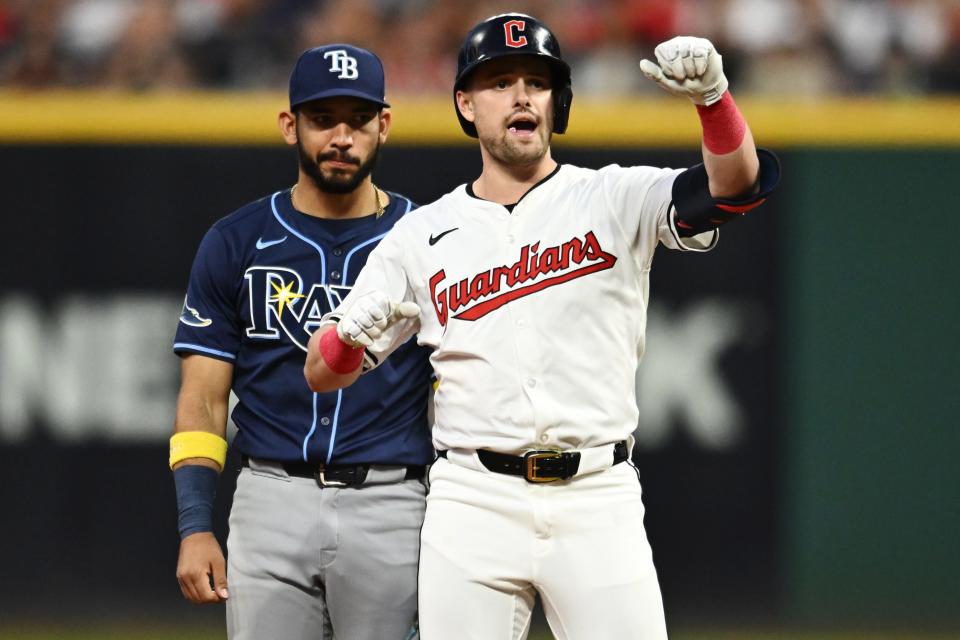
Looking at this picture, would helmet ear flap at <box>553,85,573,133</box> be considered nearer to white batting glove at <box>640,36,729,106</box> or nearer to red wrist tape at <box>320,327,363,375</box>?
white batting glove at <box>640,36,729,106</box>

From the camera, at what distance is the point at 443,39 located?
8398 mm

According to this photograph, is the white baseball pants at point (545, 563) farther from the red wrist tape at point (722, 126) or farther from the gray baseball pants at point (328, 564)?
the red wrist tape at point (722, 126)

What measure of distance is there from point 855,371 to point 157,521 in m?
3.64

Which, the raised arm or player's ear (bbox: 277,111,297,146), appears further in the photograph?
player's ear (bbox: 277,111,297,146)

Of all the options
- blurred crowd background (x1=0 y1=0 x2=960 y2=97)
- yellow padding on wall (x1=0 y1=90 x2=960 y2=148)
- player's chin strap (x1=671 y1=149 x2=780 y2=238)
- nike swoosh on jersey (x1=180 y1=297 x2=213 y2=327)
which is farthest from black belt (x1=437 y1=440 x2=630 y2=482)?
blurred crowd background (x1=0 y1=0 x2=960 y2=97)

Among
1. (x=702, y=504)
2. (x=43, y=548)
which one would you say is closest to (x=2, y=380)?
(x=43, y=548)

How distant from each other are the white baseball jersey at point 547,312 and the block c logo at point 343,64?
61 centimetres

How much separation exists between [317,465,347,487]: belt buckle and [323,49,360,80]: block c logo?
108 centimetres

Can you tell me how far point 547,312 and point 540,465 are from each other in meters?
0.37

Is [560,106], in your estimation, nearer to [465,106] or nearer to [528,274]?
[465,106]

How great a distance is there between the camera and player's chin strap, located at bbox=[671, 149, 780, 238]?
3170mm

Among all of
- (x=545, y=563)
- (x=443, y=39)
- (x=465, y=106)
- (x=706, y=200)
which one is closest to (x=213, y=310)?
(x=465, y=106)

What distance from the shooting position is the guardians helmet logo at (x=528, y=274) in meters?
3.48

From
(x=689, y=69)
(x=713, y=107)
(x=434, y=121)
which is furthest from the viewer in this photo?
(x=434, y=121)
